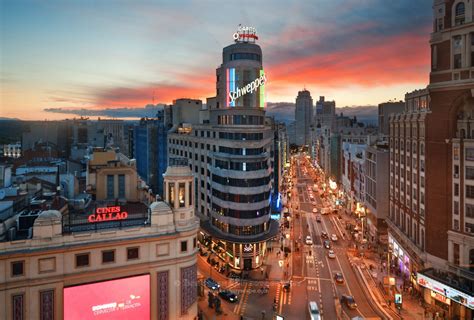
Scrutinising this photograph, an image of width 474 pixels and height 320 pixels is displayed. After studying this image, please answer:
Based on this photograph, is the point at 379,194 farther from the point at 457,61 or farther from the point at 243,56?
the point at 243,56

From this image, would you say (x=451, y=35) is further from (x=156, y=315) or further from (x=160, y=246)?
(x=156, y=315)

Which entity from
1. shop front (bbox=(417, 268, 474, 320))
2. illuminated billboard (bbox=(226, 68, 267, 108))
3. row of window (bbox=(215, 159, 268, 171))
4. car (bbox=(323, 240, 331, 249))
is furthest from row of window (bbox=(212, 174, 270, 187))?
shop front (bbox=(417, 268, 474, 320))

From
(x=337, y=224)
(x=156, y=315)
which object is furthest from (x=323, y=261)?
(x=156, y=315)

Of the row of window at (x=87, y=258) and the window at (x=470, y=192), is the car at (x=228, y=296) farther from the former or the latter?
the window at (x=470, y=192)

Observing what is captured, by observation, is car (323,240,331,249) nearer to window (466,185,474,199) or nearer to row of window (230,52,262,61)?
window (466,185,474,199)

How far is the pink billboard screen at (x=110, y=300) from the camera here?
38531 mm

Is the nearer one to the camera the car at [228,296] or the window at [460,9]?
the window at [460,9]

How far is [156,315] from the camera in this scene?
42250 mm

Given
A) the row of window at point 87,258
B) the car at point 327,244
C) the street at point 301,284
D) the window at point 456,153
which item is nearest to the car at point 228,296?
the street at point 301,284

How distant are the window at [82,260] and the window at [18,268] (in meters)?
5.04

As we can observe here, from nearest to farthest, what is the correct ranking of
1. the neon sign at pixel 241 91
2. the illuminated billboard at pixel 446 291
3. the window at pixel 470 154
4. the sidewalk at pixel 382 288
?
the illuminated billboard at pixel 446 291 → the window at pixel 470 154 → the sidewalk at pixel 382 288 → the neon sign at pixel 241 91

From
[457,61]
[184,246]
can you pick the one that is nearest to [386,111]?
[457,61]

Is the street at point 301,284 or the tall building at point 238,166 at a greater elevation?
the tall building at point 238,166

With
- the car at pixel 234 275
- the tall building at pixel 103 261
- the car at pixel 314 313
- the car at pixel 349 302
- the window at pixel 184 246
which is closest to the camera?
the tall building at pixel 103 261
